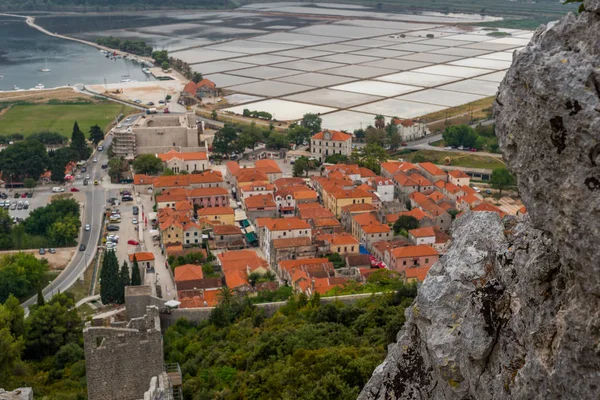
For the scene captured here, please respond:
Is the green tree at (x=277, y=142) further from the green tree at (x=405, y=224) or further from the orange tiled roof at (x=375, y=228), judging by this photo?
the orange tiled roof at (x=375, y=228)

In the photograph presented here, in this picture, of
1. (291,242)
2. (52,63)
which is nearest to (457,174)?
(291,242)

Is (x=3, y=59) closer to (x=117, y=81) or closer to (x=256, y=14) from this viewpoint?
(x=117, y=81)

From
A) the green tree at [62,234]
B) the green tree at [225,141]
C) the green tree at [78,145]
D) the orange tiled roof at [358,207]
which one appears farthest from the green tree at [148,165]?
the orange tiled roof at [358,207]

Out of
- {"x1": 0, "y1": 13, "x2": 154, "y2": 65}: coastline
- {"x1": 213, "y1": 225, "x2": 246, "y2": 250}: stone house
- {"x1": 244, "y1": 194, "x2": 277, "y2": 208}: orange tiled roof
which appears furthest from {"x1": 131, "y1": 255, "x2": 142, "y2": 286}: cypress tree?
{"x1": 0, "y1": 13, "x2": 154, "y2": 65}: coastline

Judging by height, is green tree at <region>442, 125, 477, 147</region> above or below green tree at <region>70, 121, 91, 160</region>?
below

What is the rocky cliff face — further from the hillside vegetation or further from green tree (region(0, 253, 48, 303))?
green tree (region(0, 253, 48, 303))

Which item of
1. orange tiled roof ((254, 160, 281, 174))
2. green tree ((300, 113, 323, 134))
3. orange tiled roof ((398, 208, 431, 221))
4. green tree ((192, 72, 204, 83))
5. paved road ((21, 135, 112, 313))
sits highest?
green tree ((192, 72, 204, 83))

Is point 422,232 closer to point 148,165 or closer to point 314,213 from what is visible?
point 314,213
